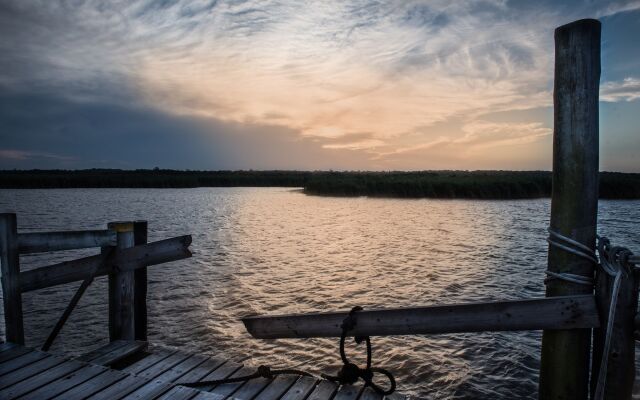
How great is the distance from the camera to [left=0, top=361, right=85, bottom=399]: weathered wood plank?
137 inches

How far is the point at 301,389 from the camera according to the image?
12.4ft

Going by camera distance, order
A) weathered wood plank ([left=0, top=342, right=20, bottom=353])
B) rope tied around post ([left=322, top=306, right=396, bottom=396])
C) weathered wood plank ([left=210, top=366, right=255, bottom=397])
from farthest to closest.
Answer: weathered wood plank ([left=0, top=342, right=20, bottom=353])
weathered wood plank ([left=210, top=366, right=255, bottom=397])
rope tied around post ([left=322, top=306, right=396, bottom=396])

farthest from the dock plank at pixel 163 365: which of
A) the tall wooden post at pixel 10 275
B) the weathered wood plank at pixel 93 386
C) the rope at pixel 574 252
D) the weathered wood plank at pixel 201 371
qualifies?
the rope at pixel 574 252

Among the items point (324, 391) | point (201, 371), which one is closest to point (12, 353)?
point (201, 371)

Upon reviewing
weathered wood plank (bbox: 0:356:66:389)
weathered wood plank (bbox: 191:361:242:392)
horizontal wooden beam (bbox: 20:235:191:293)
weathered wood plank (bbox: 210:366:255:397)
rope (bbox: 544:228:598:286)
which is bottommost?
weathered wood plank (bbox: 191:361:242:392)

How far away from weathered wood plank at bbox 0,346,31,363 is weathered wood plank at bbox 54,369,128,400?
121 cm

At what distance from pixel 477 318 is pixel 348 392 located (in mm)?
1519

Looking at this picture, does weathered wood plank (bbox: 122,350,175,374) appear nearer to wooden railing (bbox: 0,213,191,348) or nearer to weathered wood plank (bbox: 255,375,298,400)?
wooden railing (bbox: 0,213,191,348)

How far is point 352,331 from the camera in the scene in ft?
11.0

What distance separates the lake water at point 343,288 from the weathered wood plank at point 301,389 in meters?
2.37

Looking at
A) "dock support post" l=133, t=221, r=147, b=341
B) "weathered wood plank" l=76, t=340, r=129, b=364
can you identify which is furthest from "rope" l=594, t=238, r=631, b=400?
"dock support post" l=133, t=221, r=147, b=341

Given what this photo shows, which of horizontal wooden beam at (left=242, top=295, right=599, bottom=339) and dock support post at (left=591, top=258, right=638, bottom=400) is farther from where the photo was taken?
horizontal wooden beam at (left=242, top=295, right=599, bottom=339)

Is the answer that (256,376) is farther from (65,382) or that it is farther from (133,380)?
(65,382)

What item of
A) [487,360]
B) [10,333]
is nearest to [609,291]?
[487,360]
